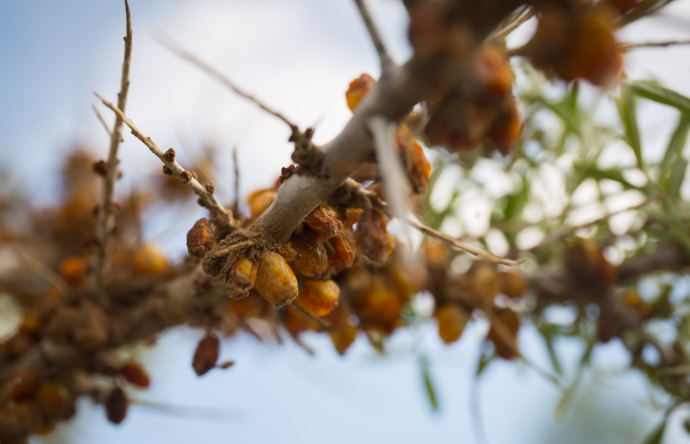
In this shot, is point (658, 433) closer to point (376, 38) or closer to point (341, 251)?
point (341, 251)

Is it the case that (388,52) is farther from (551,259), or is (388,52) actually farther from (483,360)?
(551,259)

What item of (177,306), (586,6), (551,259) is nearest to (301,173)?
(586,6)

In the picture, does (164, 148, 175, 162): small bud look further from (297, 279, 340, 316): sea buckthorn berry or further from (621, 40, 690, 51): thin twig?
(621, 40, 690, 51): thin twig

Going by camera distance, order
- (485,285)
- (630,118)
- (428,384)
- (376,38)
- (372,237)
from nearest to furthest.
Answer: (376,38)
(372,237)
(630,118)
(485,285)
(428,384)

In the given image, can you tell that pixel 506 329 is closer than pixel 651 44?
No

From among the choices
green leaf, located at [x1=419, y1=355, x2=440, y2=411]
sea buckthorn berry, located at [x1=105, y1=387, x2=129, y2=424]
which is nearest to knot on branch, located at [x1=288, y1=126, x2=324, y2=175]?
sea buckthorn berry, located at [x1=105, y1=387, x2=129, y2=424]

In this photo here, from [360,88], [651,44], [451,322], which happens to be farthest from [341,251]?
[451,322]
